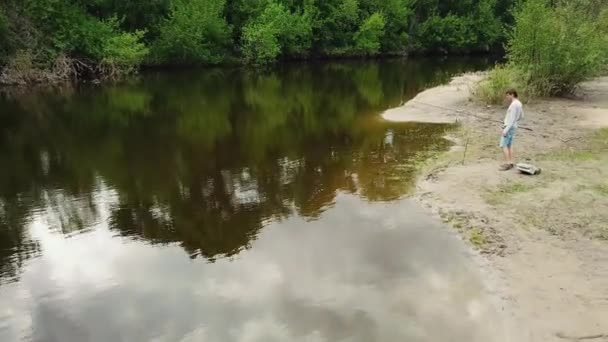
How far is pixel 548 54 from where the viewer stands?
27.0m

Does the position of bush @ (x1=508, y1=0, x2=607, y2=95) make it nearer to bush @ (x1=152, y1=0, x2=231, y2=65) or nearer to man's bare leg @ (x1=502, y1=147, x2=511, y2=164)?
man's bare leg @ (x1=502, y1=147, x2=511, y2=164)

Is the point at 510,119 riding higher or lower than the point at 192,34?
lower

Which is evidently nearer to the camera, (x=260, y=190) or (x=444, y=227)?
(x=444, y=227)

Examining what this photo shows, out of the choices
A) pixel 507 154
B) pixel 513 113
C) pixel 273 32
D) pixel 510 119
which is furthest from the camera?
pixel 273 32

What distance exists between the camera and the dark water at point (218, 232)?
9.38 meters

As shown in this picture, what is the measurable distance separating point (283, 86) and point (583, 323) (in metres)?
34.5

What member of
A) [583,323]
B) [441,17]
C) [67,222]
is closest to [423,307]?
[583,323]

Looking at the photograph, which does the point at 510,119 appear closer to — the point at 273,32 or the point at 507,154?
the point at 507,154

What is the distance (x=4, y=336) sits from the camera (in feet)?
29.7

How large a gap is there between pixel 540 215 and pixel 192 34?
144 ft

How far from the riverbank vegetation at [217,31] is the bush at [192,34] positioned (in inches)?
3.8

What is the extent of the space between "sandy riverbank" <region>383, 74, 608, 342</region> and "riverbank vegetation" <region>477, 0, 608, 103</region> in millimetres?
4391

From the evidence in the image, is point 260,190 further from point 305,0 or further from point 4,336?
point 305,0

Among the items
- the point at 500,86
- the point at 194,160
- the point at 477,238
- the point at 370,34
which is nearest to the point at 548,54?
the point at 500,86
